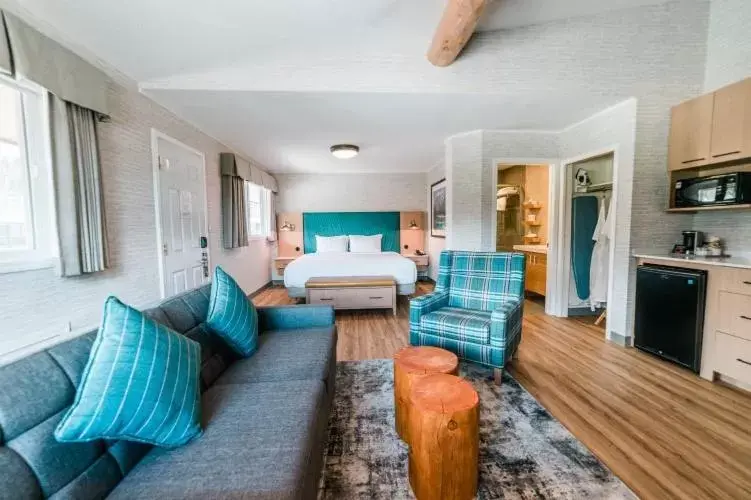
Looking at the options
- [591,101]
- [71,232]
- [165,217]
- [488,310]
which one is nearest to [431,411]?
[488,310]

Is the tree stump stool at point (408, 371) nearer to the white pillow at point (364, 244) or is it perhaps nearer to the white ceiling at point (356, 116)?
the white ceiling at point (356, 116)

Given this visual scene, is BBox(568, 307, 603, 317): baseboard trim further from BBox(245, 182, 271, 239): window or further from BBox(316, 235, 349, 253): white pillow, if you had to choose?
BBox(245, 182, 271, 239): window

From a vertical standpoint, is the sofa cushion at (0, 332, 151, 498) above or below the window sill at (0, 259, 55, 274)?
below

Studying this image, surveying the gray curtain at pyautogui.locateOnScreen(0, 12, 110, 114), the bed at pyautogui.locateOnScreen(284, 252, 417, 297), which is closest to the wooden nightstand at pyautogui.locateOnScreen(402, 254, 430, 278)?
the bed at pyautogui.locateOnScreen(284, 252, 417, 297)

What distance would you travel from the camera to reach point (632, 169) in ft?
9.06

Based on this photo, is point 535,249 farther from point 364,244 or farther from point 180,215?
point 180,215

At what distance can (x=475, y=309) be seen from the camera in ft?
8.35

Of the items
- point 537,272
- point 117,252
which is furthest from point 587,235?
point 117,252

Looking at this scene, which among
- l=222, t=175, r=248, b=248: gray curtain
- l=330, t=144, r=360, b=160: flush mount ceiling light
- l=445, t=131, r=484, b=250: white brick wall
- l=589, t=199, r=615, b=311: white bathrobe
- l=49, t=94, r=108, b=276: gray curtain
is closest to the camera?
l=49, t=94, r=108, b=276: gray curtain

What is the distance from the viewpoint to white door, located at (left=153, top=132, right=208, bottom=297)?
2688mm

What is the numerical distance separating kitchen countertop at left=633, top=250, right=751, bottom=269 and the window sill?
4.46 meters

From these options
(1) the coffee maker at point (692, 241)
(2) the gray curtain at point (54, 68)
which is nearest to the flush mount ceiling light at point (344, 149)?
(2) the gray curtain at point (54, 68)

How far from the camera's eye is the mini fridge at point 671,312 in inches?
88.9

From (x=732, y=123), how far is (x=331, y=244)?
519 cm
